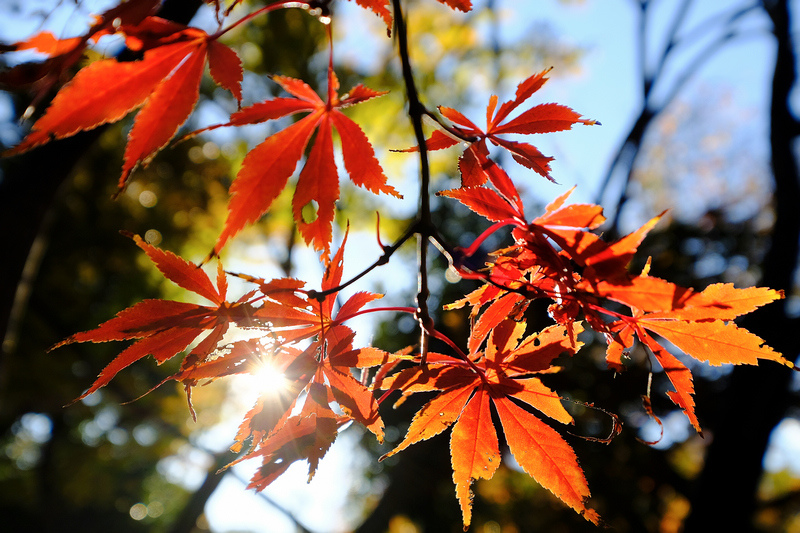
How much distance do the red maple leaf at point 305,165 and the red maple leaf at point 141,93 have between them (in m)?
0.07

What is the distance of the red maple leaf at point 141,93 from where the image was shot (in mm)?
401

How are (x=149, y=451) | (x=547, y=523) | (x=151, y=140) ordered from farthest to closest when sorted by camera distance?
1. (x=149, y=451)
2. (x=547, y=523)
3. (x=151, y=140)

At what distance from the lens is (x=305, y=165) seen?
0.58 m

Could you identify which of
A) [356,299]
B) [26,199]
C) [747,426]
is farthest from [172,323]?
[747,426]

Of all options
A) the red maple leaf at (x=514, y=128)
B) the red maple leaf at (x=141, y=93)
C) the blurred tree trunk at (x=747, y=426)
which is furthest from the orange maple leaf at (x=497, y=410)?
the blurred tree trunk at (x=747, y=426)

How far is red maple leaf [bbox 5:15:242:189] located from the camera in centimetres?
40

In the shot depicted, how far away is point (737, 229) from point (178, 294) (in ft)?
21.3

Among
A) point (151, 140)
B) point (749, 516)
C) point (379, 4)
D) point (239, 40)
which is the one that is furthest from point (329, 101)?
point (239, 40)

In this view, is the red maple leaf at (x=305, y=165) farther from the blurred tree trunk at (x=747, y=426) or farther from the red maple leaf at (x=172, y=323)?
the blurred tree trunk at (x=747, y=426)

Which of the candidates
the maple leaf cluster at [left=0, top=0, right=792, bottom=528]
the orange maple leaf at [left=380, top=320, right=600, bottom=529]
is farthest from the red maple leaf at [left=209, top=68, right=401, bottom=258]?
the orange maple leaf at [left=380, top=320, right=600, bottom=529]

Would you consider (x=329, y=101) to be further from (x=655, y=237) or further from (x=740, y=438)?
(x=655, y=237)

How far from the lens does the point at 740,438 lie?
8.12 feet

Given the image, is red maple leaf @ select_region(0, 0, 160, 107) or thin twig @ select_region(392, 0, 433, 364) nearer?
red maple leaf @ select_region(0, 0, 160, 107)

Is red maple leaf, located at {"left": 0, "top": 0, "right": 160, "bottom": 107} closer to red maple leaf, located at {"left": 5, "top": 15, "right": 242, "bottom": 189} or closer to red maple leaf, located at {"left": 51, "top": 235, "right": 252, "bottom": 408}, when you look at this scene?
red maple leaf, located at {"left": 5, "top": 15, "right": 242, "bottom": 189}
